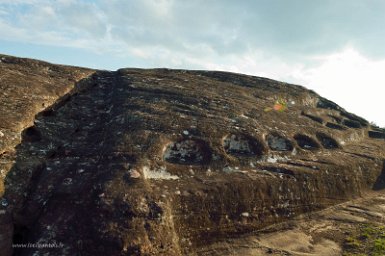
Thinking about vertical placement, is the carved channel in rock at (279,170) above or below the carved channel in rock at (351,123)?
below

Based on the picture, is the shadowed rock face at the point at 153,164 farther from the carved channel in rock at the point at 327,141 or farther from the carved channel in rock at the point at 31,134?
the carved channel in rock at the point at 327,141

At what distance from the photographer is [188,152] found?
2150cm

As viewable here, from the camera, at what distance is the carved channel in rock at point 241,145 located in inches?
914

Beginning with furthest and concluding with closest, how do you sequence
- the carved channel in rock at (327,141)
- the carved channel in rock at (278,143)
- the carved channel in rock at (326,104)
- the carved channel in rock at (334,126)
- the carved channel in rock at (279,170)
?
the carved channel in rock at (326,104) → the carved channel in rock at (334,126) → the carved channel in rock at (327,141) → the carved channel in rock at (278,143) → the carved channel in rock at (279,170)

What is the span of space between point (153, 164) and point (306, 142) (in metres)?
12.9

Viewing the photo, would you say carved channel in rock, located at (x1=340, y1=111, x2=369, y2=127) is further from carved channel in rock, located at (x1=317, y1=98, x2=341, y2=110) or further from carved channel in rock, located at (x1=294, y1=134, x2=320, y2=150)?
carved channel in rock, located at (x1=294, y1=134, x2=320, y2=150)

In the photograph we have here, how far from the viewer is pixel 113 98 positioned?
27.8m

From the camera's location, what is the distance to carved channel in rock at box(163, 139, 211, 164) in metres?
20.8

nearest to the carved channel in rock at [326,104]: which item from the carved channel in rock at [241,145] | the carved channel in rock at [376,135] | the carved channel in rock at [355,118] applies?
the carved channel in rock at [355,118]

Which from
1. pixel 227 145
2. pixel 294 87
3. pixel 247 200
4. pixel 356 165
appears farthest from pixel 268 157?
pixel 294 87

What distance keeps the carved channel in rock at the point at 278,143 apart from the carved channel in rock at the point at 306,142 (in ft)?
5.64

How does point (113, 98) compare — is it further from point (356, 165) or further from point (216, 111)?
point (356, 165)

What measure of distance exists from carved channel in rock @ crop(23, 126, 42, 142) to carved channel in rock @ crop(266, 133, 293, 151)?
1367 centimetres

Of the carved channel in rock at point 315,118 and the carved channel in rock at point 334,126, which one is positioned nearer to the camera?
the carved channel in rock at point 315,118
